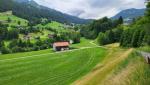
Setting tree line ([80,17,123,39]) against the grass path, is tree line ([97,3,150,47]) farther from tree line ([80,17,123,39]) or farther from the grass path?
tree line ([80,17,123,39])

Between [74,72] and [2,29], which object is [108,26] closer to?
[2,29]

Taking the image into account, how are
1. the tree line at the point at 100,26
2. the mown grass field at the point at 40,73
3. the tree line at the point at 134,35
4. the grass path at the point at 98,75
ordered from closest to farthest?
the grass path at the point at 98,75 < the mown grass field at the point at 40,73 < the tree line at the point at 134,35 < the tree line at the point at 100,26

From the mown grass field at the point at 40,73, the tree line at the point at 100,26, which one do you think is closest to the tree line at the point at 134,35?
the mown grass field at the point at 40,73

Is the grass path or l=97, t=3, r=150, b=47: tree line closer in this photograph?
the grass path

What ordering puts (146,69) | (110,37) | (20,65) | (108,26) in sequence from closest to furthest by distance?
(146,69)
(20,65)
(110,37)
(108,26)

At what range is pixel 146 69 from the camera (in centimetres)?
2039

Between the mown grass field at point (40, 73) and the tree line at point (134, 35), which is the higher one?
the tree line at point (134, 35)

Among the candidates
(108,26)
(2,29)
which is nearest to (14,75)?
(108,26)

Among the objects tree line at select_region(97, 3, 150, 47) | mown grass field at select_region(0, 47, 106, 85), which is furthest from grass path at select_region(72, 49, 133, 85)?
tree line at select_region(97, 3, 150, 47)

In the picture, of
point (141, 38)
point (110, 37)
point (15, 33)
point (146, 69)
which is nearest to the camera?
point (146, 69)

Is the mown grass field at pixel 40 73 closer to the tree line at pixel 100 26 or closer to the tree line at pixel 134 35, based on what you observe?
the tree line at pixel 134 35

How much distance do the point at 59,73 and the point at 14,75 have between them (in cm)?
785

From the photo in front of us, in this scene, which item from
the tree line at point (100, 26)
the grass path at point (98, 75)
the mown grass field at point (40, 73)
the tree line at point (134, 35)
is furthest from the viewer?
the tree line at point (100, 26)

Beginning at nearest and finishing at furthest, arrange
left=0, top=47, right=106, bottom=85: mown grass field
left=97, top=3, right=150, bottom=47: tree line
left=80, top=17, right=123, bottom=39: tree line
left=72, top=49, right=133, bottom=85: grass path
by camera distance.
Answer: left=72, top=49, right=133, bottom=85: grass path
left=0, top=47, right=106, bottom=85: mown grass field
left=97, top=3, right=150, bottom=47: tree line
left=80, top=17, right=123, bottom=39: tree line
